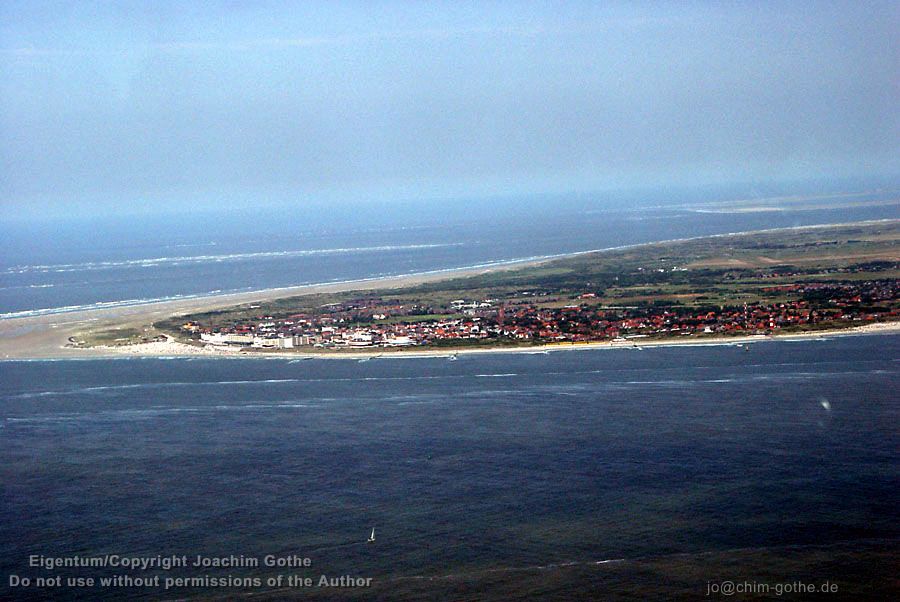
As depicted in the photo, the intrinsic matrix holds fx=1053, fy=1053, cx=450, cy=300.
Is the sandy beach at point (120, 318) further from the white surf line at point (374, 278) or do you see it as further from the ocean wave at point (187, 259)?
the ocean wave at point (187, 259)

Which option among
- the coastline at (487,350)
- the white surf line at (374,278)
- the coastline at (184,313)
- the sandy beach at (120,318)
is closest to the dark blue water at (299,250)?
the white surf line at (374,278)

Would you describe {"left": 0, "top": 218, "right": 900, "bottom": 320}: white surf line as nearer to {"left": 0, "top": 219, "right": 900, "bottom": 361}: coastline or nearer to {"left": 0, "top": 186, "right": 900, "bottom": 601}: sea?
{"left": 0, "top": 219, "right": 900, "bottom": 361}: coastline

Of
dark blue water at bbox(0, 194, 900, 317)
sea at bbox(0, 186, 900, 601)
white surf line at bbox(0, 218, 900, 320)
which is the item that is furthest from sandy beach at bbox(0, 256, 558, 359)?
dark blue water at bbox(0, 194, 900, 317)

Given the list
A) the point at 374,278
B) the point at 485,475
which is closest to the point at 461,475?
the point at 485,475

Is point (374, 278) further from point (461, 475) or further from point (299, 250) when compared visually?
point (461, 475)

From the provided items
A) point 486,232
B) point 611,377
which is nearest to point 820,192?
point 486,232

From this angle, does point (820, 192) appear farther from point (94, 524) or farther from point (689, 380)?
point (94, 524)
